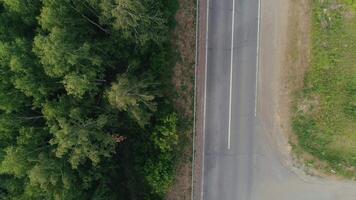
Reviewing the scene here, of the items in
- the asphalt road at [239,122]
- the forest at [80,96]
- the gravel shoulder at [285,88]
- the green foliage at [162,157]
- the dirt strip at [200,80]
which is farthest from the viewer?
the dirt strip at [200,80]

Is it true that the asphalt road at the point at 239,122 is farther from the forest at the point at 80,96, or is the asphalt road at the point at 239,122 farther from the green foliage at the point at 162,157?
the forest at the point at 80,96

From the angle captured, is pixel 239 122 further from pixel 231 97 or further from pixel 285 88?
pixel 285 88

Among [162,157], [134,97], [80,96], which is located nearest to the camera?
[134,97]

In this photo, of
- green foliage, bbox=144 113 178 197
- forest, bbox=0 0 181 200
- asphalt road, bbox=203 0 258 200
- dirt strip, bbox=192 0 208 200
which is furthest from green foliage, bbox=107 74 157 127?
asphalt road, bbox=203 0 258 200

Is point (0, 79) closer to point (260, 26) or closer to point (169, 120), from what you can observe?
point (169, 120)

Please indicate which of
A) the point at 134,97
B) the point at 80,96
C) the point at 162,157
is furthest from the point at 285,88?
the point at 80,96

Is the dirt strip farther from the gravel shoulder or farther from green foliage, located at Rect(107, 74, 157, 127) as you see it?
the gravel shoulder

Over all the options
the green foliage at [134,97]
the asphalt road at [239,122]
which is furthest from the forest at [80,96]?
the asphalt road at [239,122]
